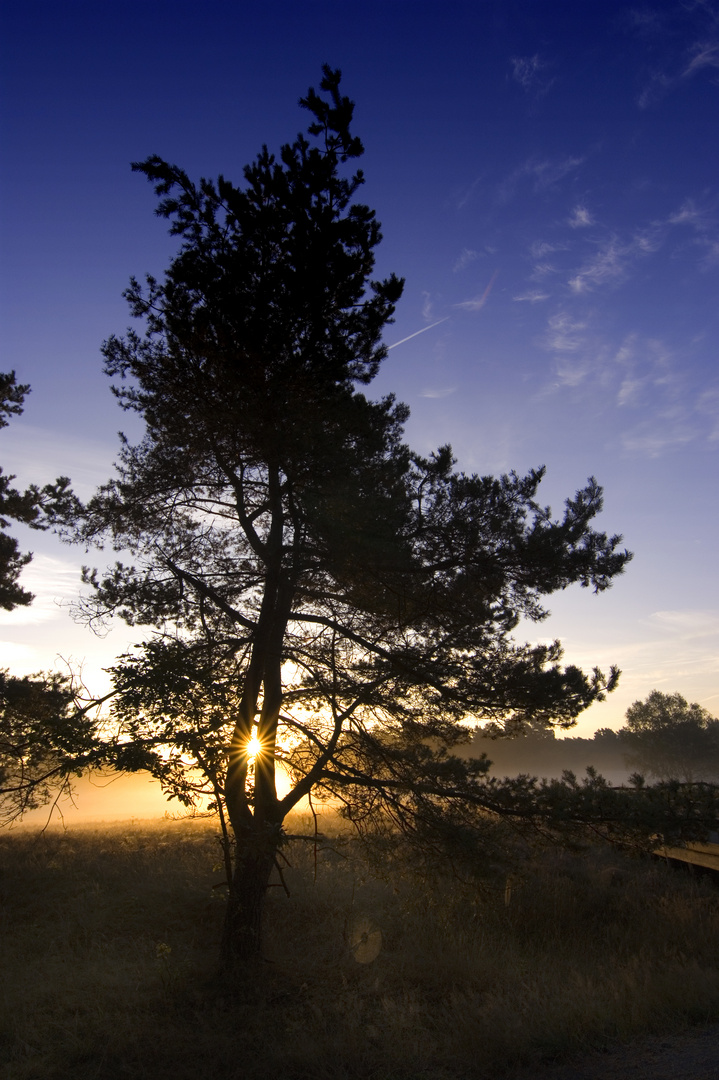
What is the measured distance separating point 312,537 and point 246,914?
18.8 ft

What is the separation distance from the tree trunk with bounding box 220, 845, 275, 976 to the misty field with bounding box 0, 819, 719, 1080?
39cm

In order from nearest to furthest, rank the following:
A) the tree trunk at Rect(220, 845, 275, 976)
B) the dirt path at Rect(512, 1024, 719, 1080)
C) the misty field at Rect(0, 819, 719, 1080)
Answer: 1. the dirt path at Rect(512, 1024, 719, 1080)
2. the misty field at Rect(0, 819, 719, 1080)
3. the tree trunk at Rect(220, 845, 275, 976)

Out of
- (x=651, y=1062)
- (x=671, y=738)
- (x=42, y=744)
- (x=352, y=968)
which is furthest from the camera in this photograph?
(x=671, y=738)

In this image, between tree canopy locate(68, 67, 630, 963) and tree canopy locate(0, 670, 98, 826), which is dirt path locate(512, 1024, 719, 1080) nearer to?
tree canopy locate(68, 67, 630, 963)

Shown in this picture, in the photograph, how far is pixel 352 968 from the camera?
9.99 metres

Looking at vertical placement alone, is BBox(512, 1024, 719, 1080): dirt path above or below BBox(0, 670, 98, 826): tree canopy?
below

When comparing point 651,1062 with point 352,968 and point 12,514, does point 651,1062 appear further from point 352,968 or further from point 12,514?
point 12,514

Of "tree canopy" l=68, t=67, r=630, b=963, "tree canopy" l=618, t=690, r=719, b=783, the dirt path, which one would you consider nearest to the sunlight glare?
"tree canopy" l=68, t=67, r=630, b=963

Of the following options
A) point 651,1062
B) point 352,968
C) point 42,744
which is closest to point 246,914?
point 352,968

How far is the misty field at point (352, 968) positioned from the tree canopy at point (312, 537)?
1485 mm

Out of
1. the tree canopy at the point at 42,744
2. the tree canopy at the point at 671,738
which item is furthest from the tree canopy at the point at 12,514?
the tree canopy at the point at 671,738

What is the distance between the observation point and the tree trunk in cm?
912

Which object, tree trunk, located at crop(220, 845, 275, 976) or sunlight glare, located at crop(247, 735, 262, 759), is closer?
sunlight glare, located at crop(247, 735, 262, 759)

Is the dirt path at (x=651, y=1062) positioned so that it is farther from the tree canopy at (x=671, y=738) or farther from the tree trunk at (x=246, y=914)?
the tree canopy at (x=671, y=738)
